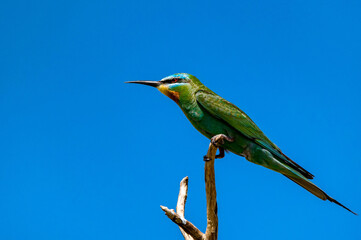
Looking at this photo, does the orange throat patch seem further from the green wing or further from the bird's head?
the green wing

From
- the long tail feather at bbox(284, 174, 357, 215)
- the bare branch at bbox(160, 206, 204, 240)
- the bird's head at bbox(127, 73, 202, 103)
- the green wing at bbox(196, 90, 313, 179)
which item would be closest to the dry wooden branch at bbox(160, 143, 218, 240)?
the bare branch at bbox(160, 206, 204, 240)

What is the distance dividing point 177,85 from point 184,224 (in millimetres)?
1292

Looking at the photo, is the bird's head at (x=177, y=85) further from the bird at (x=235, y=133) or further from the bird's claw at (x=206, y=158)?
the bird's claw at (x=206, y=158)

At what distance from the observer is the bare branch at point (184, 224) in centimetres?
306

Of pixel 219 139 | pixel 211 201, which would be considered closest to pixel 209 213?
pixel 211 201

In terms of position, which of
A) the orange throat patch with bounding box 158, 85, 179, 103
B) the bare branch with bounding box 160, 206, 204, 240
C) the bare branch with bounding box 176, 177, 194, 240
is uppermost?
the orange throat patch with bounding box 158, 85, 179, 103

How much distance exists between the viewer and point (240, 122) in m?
3.18

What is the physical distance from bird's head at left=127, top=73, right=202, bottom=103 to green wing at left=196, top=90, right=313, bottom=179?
18 centimetres

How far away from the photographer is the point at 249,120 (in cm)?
327

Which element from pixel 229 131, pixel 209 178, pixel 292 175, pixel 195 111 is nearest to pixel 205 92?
pixel 195 111

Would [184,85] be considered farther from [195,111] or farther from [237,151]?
[237,151]

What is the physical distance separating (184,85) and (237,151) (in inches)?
31.7

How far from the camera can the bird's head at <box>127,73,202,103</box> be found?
3.36 meters

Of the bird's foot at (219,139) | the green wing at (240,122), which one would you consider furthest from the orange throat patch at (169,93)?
the bird's foot at (219,139)
